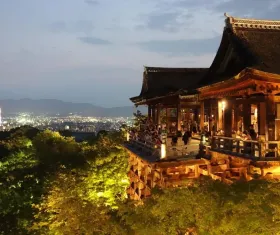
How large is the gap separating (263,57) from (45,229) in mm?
11476

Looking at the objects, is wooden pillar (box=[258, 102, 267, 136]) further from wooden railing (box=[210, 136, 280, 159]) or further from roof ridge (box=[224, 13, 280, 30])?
roof ridge (box=[224, 13, 280, 30])

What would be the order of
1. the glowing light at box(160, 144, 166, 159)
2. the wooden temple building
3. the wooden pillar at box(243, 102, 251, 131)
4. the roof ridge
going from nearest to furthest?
1. the wooden temple building
2. the wooden pillar at box(243, 102, 251, 131)
3. the glowing light at box(160, 144, 166, 159)
4. the roof ridge

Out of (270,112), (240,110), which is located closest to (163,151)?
(240,110)

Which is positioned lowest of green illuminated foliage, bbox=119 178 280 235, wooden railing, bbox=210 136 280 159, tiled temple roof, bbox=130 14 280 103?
green illuminated foliage, bbox=119 178 280 235

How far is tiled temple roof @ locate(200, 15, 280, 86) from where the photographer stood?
1528 centimetres

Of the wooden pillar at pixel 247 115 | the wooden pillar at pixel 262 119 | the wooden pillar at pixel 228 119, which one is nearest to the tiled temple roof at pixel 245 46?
the wooden pillar at pixel 228 119

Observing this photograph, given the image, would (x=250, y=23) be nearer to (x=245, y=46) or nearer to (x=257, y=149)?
(x=245, y=46)

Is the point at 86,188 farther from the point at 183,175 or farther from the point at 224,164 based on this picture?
the point at 224,164

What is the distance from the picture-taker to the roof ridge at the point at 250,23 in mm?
17703

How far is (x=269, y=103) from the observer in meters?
13.7

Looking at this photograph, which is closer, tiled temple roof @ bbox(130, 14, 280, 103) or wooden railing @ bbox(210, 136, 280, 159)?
wooden railing @ bbox(210, 136, 280, 159)

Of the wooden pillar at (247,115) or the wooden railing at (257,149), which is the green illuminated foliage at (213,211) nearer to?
the wooden railing at (257,149)

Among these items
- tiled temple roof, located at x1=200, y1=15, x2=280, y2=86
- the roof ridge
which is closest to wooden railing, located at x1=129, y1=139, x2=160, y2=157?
tiled temple roof, located at x1=200, y1=15, x2=280, y2=86

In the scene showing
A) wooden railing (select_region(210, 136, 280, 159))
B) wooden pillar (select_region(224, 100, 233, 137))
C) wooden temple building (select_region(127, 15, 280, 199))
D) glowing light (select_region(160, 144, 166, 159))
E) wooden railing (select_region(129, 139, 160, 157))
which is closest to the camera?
wooden railing (select_region(210, 136, 280, 159))
